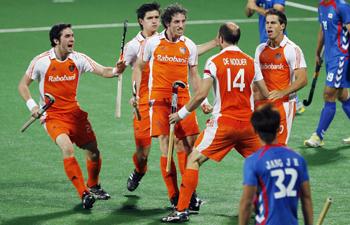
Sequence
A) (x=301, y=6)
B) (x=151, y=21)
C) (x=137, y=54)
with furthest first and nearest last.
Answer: (x=301, y=6), (x=151, y=21), (x=137, y=54)

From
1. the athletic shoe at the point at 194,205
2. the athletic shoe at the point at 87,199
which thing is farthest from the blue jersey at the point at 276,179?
the athletic shoe at the point at 87,199

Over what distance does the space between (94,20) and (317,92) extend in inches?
264

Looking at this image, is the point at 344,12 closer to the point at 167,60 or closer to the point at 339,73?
the point at 339,73

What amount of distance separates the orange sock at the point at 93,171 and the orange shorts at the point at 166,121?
0.94 m

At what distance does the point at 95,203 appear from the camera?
1171cm

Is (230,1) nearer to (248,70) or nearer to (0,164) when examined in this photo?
(0,164)

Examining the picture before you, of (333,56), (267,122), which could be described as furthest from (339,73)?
(267,122)

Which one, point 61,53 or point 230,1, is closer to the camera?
point 61,53

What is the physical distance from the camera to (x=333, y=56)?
46.4 ft

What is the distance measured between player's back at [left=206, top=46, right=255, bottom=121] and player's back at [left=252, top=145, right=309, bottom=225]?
2.64 metres

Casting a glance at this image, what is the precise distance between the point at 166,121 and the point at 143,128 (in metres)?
0.71

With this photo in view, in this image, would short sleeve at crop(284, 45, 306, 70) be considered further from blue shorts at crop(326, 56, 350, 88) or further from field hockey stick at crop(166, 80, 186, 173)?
blue shorts at crop(326, 56, 350, 88)

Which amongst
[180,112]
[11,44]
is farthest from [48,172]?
[11,44]

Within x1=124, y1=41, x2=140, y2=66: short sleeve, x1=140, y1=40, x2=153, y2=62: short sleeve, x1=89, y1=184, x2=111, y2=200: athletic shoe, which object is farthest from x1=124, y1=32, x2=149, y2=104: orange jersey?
x1=89, y1=184, x2=111, y2=200: athletic shoe
